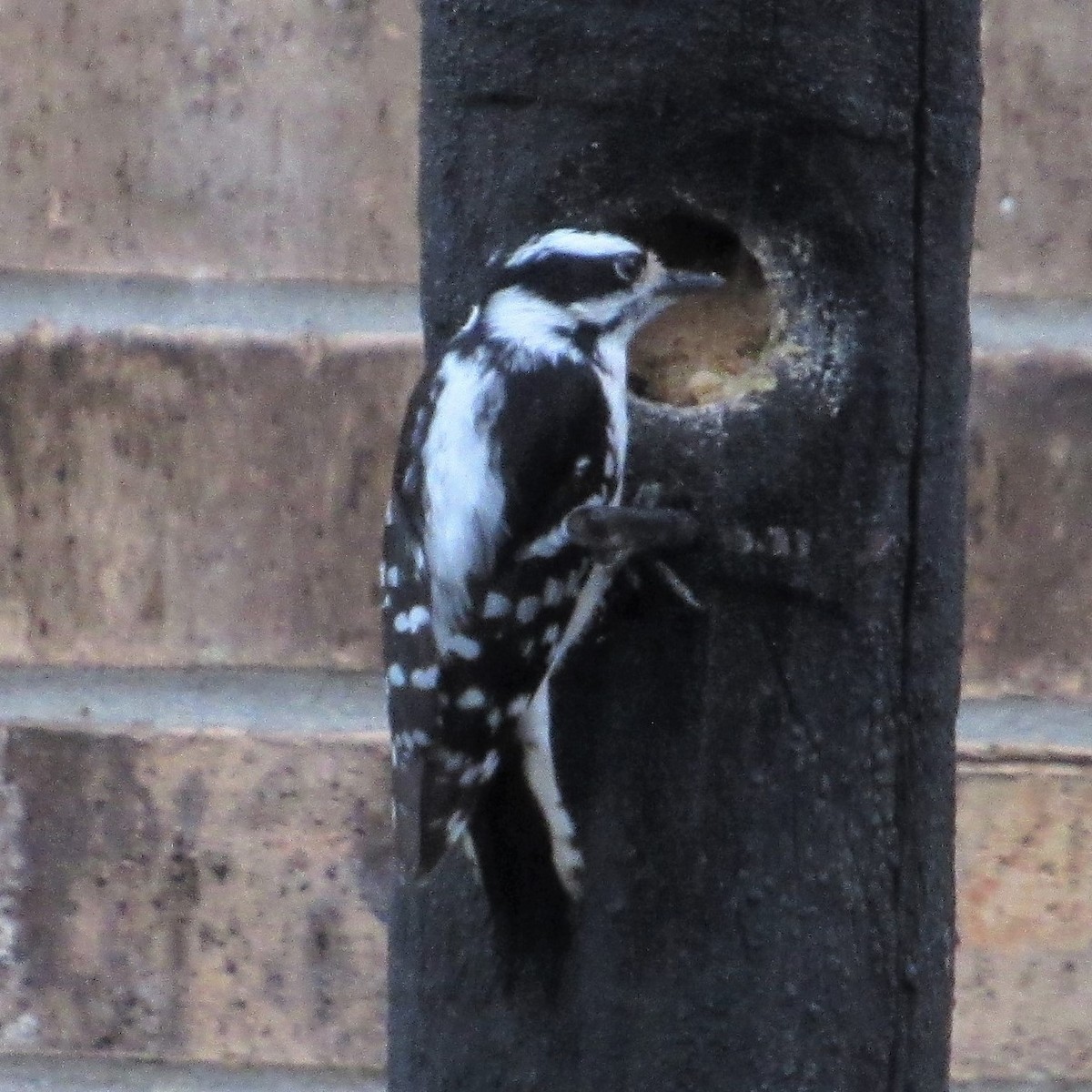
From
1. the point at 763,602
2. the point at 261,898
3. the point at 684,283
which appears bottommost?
the point at 261,898

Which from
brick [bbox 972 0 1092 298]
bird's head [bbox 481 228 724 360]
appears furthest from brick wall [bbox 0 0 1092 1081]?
bird's head [bbox 481 228 724 360]

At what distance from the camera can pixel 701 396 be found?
65 cm

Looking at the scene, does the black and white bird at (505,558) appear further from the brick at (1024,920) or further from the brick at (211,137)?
the brick at (1024,920)

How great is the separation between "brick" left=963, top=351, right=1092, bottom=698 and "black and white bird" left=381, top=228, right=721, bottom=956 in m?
0.23

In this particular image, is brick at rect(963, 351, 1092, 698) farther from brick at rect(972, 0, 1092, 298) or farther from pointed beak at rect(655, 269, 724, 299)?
pointed beak at rect(655, 269, 724, 299)

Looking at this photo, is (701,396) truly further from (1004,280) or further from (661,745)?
(1004,280)

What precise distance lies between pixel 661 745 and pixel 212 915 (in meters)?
0.36

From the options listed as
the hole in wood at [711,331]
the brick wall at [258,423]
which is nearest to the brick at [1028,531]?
the brick wall at [258,423]

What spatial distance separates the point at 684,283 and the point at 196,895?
41 cm

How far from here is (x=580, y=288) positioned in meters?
0.67

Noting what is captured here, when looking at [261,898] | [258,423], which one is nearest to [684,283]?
[258,423]

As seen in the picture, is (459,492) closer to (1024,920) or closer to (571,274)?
(571,274)

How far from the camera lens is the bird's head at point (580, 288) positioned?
0.62m

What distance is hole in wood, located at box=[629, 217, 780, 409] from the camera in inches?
24.8
